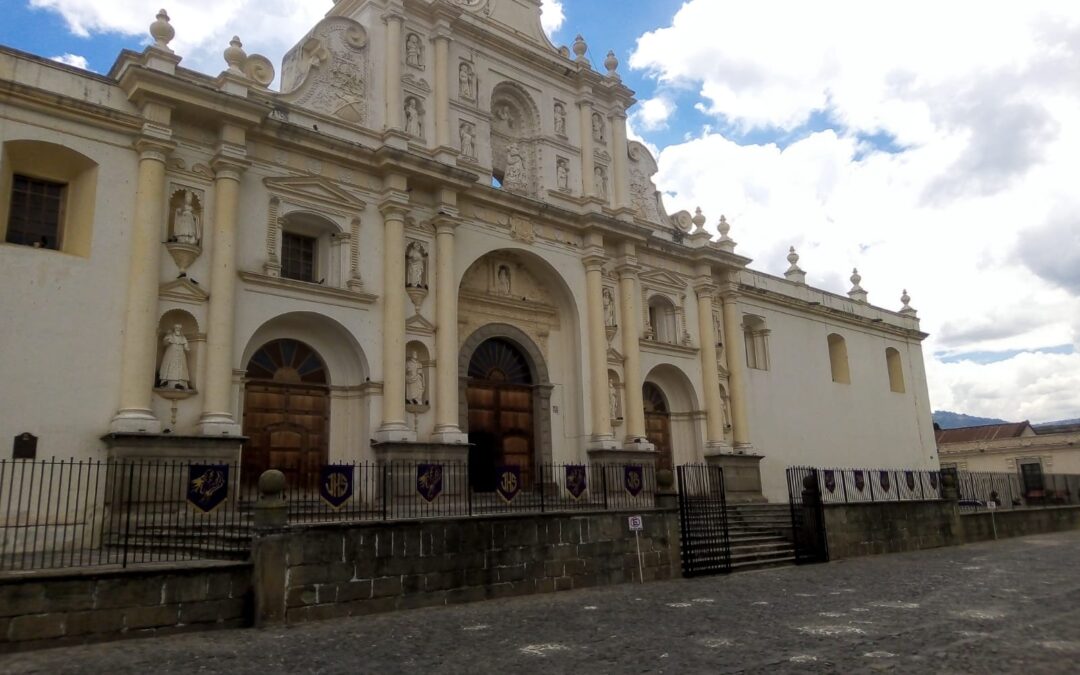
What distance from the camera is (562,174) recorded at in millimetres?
21672

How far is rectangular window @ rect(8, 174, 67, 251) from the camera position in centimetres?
1381

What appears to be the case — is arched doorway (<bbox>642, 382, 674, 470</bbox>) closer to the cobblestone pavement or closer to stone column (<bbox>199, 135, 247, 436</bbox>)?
the cobblestone pavement

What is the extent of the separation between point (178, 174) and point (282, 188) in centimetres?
197

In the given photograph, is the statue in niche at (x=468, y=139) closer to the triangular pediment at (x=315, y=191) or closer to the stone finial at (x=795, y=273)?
the triangular pediment at (x=315, y=191)

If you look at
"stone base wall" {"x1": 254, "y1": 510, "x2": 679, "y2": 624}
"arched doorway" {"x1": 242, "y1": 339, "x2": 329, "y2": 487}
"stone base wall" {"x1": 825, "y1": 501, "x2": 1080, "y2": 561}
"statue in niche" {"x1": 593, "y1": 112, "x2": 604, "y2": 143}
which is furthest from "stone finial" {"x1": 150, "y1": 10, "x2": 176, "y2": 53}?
"stone base wall" {"x1": 825, "y1": 501, "x2": 1080, "y2": 561}

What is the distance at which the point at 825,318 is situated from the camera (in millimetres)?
29516

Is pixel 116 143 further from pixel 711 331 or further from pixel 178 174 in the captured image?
pixel 711 331

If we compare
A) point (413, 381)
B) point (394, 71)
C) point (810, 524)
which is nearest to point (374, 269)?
point (413, 381)

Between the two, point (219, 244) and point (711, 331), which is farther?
point (711, 331)

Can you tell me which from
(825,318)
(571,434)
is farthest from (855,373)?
(571,434)

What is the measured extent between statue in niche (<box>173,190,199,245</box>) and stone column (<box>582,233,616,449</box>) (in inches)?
384

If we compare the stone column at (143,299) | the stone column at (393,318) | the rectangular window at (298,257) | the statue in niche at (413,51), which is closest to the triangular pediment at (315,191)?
the stone column at (393,318)

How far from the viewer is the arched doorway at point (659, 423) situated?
75.6ft

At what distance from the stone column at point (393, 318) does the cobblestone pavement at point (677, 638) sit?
5.42m
